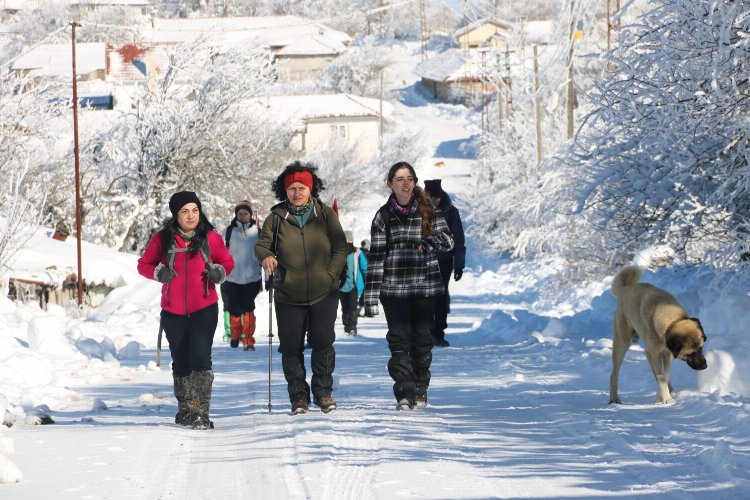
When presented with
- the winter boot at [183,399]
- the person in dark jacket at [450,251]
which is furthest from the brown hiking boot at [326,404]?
the person in dark jacket at [450,251]

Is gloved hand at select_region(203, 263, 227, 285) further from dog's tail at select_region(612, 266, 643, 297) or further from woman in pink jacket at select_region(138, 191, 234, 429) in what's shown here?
dog's tail at select_region(612, 266, 643, 297)

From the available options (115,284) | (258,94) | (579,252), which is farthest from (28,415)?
(258,94)

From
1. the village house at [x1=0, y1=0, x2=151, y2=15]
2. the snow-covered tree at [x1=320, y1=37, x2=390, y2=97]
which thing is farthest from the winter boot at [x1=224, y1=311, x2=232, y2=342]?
the village house at [x1=0, y1=0, x2=151, y2=15]

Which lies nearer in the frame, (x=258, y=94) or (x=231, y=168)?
(x=231, y=168)

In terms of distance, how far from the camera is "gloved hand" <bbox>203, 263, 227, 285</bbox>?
851cm

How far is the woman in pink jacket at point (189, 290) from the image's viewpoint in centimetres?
855

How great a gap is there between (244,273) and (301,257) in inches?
240

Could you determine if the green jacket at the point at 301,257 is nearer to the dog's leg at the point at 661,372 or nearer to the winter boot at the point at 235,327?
the dog's leg at the point at 661,372

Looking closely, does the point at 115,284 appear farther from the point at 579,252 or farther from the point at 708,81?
the point at 708,81

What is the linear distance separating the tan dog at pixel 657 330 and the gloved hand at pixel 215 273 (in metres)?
3.39

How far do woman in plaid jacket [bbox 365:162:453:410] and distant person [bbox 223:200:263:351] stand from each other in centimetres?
588

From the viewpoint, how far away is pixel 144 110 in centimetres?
3678

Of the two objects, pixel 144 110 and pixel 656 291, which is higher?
pixel 144 110

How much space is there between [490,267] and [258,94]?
11.5 m
